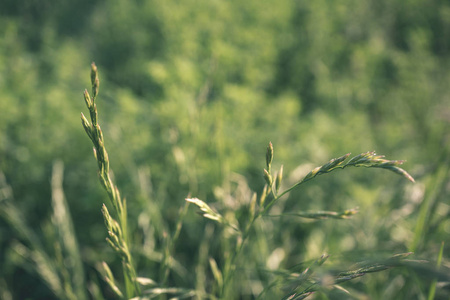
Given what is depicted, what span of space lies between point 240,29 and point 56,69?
5.32 feet

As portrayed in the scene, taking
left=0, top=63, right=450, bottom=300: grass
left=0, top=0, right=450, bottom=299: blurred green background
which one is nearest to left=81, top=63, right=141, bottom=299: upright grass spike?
left=0, top=63, right=450, bottom=300: grass

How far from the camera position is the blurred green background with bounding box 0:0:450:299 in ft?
4.50

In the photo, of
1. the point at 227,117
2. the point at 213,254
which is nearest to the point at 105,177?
the point at 213,254

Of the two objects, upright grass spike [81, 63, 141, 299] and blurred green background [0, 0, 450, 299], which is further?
blurred green background [0, 0, 450, 299]

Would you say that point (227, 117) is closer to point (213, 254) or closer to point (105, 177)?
point (213, 254)

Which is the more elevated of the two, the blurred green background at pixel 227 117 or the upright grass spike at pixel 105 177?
the upright grass spike at pixel 105 177

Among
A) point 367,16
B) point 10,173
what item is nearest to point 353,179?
point 10,173

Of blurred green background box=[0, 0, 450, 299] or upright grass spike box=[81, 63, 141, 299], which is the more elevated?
upright grass spike box=[81, 63, 141, 299]

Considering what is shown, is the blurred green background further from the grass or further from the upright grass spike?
the upright grass spike

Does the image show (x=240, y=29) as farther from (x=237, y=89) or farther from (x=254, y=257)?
(x=254, y=257)

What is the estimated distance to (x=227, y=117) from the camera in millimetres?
2244

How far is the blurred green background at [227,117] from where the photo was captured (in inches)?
54.0

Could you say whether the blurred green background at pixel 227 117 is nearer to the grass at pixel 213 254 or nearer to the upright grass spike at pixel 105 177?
the grass at pixel 213 254

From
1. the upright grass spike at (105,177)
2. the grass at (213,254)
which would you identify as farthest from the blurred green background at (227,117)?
the upright grass spike at (105,177)
